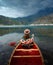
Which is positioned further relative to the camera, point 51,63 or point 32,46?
point 51,63

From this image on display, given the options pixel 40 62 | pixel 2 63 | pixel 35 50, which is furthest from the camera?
pixel 2 63

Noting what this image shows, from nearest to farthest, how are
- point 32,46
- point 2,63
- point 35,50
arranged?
point 35,50 < point 32,46 < point 2,63

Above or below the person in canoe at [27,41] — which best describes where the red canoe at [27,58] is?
below

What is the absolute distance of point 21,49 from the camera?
1514 centimetres

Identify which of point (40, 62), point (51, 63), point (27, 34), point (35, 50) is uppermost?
point (27, 34)

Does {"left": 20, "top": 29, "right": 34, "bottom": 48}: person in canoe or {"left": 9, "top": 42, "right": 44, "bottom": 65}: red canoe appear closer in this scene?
{"left": 9, "top": 42, "right": 44, "bottom": 65}: red canoe

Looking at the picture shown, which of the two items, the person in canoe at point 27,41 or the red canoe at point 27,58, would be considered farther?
the person in canoe at point 27,41

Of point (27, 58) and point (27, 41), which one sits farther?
point (27, 41)

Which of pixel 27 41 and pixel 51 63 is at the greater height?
pixel 27 41

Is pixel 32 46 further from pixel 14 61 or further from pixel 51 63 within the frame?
pixel 51 63

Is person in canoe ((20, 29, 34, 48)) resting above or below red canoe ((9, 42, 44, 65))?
above

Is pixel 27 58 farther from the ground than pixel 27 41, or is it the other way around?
pixel 27 41

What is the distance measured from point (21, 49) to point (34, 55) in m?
1.54

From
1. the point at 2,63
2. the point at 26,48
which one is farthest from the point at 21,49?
the point at 2,63
